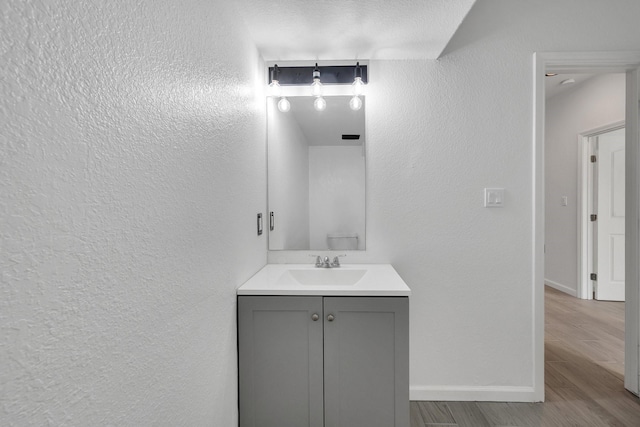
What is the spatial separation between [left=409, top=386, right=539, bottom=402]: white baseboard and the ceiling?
6.55ft

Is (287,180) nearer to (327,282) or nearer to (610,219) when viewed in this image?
(327,282)

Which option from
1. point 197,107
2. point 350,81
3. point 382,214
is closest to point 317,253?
point 382,214

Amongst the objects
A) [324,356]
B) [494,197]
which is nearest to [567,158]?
[494,197]

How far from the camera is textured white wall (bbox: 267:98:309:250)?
2.11 m

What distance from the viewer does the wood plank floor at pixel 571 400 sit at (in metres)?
1.80

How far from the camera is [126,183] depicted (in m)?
0.71

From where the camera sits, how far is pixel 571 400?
1970mm

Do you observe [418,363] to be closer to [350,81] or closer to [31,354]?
[350,81]

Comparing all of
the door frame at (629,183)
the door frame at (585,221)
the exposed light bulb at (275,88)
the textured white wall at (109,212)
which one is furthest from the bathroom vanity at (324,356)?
the door frame at (585,221)

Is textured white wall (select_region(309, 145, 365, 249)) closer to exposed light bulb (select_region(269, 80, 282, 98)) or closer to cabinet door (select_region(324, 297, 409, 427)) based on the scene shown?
exposed light bulb (select_region(269, 80, 282, 98))

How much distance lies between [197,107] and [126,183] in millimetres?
442

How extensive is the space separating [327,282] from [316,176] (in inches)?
25.9

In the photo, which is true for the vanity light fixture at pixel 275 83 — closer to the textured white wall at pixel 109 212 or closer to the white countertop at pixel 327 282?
the textured white wall at pixel 109 212

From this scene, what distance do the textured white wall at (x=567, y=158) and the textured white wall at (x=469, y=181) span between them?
206cm
